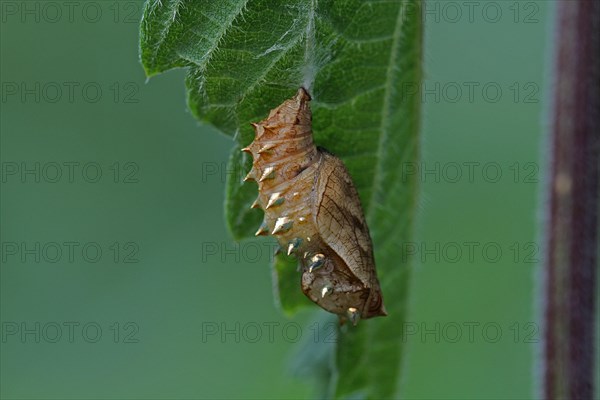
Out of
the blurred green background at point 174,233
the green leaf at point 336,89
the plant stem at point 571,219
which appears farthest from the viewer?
the blurred green background at point 174,233

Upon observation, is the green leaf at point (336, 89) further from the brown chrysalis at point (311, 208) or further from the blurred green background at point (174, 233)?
the blurred green background at point (174, 233)

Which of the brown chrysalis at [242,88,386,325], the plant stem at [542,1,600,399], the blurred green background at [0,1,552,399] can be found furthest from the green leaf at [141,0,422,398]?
the blurred green background at [0,1,552,399]

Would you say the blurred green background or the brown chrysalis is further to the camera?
the blurred green background

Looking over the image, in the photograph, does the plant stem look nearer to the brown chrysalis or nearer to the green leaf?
the green leaf

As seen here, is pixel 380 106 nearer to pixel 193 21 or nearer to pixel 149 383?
pixel 193 21

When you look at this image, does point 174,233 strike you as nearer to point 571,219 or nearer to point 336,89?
point 336,89

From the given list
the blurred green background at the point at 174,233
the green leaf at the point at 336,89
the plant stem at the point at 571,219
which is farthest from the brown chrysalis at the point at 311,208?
the blurred green background at the point at 174,233

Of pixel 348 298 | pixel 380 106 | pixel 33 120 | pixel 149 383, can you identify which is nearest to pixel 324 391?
pixel 348 298
